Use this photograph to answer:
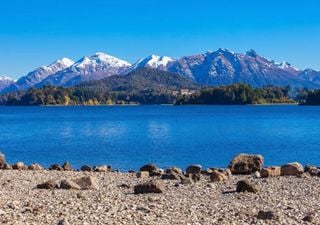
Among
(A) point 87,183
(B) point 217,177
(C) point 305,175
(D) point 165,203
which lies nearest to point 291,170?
(C) point 305,175

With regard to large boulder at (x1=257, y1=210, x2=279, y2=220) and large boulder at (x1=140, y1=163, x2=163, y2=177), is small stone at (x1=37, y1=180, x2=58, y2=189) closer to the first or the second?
large boulder at (x1=140, y1=163, x2=163, y2=177)

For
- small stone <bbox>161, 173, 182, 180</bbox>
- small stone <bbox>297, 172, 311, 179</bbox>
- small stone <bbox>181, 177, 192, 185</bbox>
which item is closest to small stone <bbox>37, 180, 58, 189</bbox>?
small stone <bbox>181, 177, 192, 185</bbox>

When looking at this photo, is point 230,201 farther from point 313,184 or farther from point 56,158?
point 56,158

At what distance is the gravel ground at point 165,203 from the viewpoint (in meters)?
17.6

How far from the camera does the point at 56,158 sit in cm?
5784

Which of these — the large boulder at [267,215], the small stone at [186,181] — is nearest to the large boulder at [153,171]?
the small stone at [186,181]

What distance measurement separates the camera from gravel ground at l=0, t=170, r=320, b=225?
1762 centimetres

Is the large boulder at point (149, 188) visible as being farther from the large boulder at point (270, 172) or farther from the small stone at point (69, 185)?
the large boulder at point (270, 172)

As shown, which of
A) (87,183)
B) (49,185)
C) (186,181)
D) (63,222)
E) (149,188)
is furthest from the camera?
(186,181)

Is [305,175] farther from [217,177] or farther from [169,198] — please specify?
[169,198]

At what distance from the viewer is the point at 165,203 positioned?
69.6 feet

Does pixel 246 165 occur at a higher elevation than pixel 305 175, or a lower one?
higher

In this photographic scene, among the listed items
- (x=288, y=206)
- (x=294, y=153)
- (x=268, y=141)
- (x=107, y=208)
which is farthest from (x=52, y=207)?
(x=268, y=141)

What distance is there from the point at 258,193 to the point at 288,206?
3.24 meters
